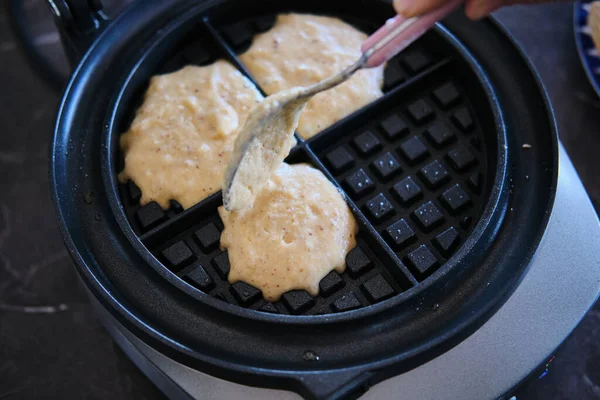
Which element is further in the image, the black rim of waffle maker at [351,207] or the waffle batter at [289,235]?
the waffle batter at [289,235]

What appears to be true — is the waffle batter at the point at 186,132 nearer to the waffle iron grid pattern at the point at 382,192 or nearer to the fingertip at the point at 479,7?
the waffle iron grid pattern at the point at 382,192

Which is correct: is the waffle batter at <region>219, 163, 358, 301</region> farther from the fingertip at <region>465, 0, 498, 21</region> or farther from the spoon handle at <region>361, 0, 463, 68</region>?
the fingertip at <region>465, 0, 498, 21</region>

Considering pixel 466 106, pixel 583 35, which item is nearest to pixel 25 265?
pixel 466 106

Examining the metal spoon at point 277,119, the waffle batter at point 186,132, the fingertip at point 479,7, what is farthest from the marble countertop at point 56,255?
the fingertip at point 479,7

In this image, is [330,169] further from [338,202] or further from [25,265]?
[25,265]

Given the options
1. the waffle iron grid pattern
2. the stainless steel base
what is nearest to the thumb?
the waffle iron grid pattern

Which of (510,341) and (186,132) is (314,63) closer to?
(186,132)

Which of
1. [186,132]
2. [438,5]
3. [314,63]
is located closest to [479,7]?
[438,5]
